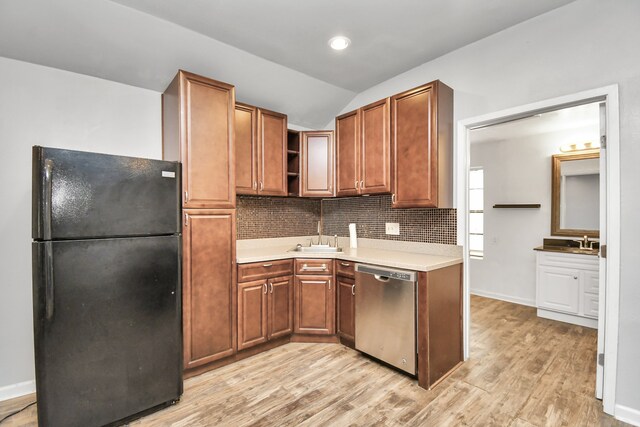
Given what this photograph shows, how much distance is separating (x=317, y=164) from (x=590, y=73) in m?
2.35

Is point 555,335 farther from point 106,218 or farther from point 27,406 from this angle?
point 27,406

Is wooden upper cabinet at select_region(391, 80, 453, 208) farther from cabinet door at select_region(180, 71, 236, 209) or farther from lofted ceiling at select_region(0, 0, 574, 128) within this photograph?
cabinet door at select_region(180, 71, 236, 209)

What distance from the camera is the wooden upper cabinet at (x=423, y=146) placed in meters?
2.43

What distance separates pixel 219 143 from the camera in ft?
8.14

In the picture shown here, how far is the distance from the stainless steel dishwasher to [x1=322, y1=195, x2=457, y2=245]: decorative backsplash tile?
2.30 ft

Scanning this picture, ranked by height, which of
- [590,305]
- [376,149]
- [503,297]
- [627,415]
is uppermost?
[376,149]

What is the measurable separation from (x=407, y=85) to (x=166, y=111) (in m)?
2.27

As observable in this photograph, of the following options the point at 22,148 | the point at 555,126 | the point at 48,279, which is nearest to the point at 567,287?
the point at 555,126

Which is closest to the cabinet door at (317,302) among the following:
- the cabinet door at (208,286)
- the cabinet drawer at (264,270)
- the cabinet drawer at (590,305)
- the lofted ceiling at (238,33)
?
the cabinet drawer at (264,270)

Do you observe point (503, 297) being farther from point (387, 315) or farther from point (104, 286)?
point (104, 286)

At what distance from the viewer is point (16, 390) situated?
211 centimetres

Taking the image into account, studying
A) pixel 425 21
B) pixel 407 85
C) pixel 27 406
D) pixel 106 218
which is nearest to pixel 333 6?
pixel 425 21

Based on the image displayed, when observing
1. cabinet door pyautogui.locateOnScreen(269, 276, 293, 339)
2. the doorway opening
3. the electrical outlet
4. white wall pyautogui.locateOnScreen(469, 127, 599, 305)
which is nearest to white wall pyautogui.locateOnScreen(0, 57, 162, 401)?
cabinet door pyautogui.locateOnScreen(269, 276, 293, 339)

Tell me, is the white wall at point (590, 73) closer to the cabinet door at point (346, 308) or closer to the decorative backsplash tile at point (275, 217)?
the cabinet door at point (346, 308)
